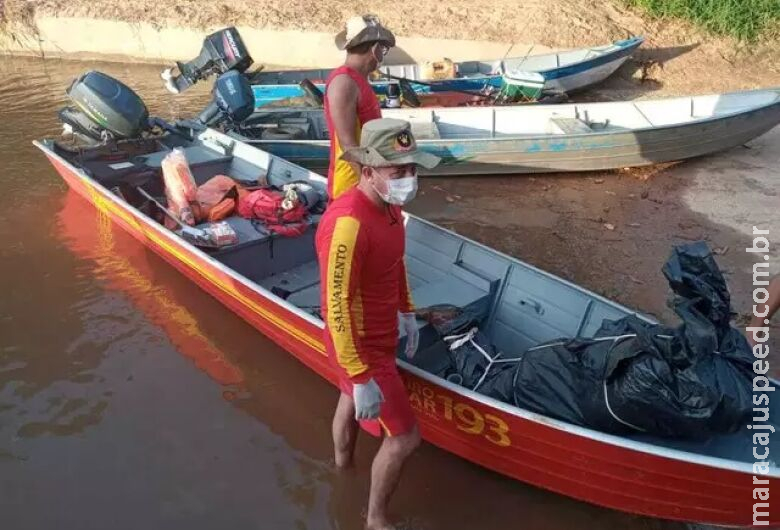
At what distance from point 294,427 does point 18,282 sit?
3.69 meters

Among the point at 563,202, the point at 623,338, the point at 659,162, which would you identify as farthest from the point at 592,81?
the point at 623,338

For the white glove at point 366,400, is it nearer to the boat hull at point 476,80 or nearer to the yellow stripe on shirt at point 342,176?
the yellow stripe on shirt at point 342,176

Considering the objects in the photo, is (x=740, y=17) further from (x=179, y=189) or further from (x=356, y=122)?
(x=356, y=122)

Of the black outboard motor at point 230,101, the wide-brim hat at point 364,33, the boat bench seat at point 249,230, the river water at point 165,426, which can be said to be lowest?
the river water at point 165,426

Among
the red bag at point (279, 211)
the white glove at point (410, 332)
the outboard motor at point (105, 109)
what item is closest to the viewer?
the white glove at point (410, 332)

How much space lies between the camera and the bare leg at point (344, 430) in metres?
3.90

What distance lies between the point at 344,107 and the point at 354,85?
0.15 m

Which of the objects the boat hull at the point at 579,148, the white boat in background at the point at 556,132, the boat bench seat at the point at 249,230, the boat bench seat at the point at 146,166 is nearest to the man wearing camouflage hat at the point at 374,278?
the boat bench seat at the point at 249,230

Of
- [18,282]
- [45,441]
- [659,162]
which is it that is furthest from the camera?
[659,162]

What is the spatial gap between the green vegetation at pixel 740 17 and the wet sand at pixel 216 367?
6.61m

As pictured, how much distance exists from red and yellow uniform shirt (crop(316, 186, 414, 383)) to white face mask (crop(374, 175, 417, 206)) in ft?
0.27

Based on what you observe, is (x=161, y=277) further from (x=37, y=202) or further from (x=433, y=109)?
(x=433, y=109)

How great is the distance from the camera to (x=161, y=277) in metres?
6.95

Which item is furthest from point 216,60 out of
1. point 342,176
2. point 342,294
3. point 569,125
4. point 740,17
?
point 740,17
